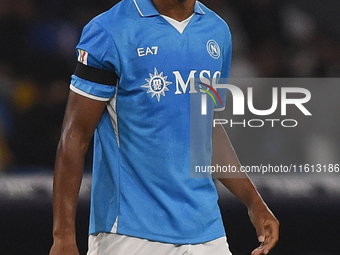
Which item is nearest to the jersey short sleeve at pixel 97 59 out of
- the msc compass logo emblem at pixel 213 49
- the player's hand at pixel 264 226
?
the msc compass logo emblem at pixel 213 49

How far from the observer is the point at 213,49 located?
156cm

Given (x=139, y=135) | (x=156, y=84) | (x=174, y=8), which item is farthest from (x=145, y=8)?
(x=139, y=135)

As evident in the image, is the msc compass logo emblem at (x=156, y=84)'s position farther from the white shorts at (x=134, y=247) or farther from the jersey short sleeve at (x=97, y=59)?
the white shorts at (x=134, y=247)

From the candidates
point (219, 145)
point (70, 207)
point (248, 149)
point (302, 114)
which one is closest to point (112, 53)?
point (70, 207)

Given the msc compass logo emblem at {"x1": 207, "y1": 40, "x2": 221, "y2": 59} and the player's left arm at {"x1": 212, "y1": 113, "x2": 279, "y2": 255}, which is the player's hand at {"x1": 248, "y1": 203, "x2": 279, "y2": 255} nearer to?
the player's left arm at {"x1": 212, "y1": 113, "x2": 279, "y2": 255}

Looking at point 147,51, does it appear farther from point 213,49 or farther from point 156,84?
point 213,49

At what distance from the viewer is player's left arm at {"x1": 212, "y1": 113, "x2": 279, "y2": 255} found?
1.71 meters

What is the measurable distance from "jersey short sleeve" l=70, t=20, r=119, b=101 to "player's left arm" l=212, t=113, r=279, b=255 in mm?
434

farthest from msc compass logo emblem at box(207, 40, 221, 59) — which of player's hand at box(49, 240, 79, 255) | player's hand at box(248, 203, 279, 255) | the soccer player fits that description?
player's hand at box(49, 240, 79, 255)

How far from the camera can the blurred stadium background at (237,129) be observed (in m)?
2.79

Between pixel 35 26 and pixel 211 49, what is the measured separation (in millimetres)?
1543

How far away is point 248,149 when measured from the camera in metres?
2.84

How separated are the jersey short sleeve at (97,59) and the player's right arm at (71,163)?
2 cm

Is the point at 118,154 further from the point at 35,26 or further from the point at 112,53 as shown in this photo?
the point at 35,26
